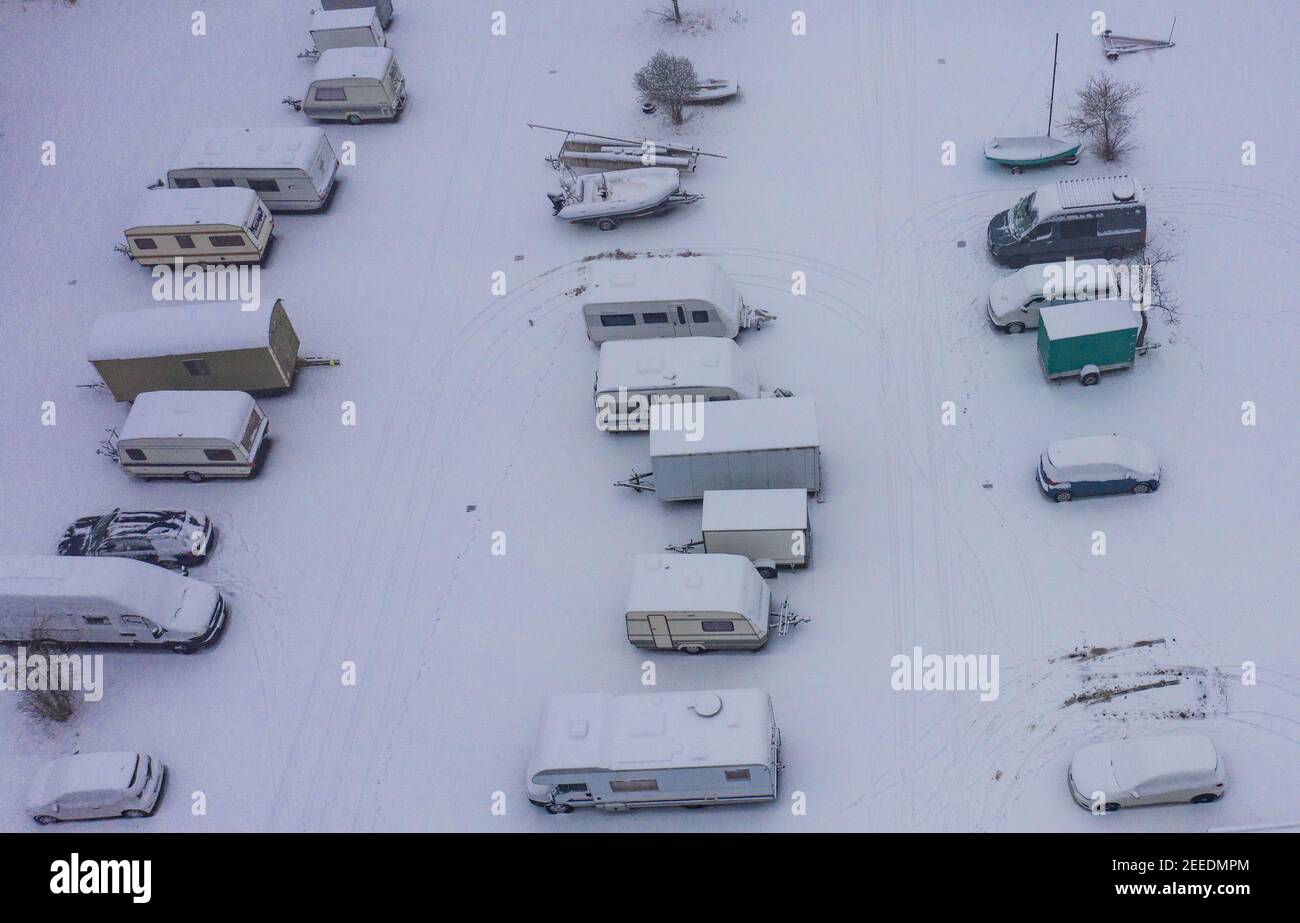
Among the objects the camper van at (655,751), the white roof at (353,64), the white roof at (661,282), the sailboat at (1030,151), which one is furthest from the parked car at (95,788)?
the sailboat at (1030,151)

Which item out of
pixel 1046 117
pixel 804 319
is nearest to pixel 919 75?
pixel 1046 117

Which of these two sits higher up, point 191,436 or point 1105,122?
point 1105,122

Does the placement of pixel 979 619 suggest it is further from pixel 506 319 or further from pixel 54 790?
pixel 54 790

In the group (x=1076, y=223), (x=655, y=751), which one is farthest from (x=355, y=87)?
(x=655, y=751)

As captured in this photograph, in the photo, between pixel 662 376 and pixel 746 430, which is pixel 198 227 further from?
pixel 746 430

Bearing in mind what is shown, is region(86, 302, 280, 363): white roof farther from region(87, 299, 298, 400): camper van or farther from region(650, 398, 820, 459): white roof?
region(650, 398, 820, 459): white roof

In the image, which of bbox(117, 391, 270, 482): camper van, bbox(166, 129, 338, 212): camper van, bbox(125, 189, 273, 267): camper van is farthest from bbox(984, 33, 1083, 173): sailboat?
bbox(117, 391, 270, 482): camper van
